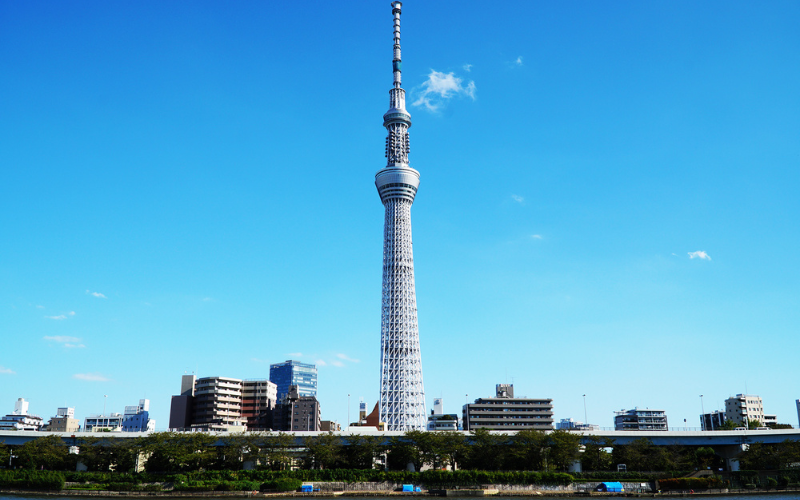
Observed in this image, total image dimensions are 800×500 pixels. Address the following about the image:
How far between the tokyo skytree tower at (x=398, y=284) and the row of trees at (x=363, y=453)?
39047 millimetres

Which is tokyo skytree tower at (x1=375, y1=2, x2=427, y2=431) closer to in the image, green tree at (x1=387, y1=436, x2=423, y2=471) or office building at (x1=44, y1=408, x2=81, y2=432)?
green tree at (x1=387, y1=436, x2=423, y2=471)

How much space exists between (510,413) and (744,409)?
52.8 m

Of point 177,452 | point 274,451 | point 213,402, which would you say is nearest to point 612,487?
point 274,451

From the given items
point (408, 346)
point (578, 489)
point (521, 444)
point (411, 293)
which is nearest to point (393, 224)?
point (411, 293)

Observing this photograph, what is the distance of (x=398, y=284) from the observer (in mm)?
131750

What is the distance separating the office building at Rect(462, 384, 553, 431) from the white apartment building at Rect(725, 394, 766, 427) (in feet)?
144

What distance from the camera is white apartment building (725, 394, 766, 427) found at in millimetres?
148500

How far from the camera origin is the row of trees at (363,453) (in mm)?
78062

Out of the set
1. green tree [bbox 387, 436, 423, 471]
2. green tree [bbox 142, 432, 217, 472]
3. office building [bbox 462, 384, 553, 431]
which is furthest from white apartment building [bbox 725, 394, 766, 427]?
green tree [bbox 142, 432, 217, 472]

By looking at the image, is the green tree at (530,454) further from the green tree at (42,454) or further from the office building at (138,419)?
the office building at (138,419)

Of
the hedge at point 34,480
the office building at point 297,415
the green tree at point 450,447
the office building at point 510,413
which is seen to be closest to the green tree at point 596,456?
the green tree at point 450,447

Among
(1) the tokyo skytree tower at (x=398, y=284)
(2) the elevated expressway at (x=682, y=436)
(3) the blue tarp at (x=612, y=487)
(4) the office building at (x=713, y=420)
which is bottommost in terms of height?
(3) the blue tarp at (x=612, y=487)

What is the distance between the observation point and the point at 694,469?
82312mm

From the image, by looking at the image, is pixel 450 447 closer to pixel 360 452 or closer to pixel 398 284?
pixel 360 452
